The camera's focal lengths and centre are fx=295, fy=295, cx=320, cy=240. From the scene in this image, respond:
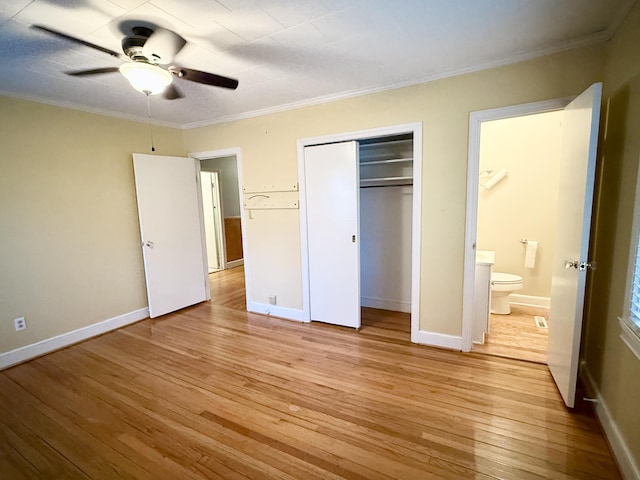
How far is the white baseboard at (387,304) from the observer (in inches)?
143

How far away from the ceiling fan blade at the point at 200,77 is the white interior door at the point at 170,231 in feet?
6.76

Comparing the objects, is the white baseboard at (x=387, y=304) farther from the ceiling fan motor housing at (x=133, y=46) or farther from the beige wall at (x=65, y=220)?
the ceiling fan motor housing at (x=133, y=46)

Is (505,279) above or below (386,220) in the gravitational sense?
below

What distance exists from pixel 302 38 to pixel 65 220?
2.92 meters

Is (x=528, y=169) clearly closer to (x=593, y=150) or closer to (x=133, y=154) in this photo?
(x=593, y=150)

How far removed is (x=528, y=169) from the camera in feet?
11.5

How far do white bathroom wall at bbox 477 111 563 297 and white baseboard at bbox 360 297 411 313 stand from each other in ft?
4.26

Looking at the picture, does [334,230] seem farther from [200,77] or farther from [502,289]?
[502,289]

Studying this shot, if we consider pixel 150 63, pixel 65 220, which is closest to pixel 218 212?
pixel 65 220

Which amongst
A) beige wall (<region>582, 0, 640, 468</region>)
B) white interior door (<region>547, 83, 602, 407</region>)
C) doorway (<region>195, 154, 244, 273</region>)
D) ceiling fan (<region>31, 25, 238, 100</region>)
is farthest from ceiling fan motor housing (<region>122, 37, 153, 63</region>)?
doorway (<region>195, 154, 244, 273</region>)

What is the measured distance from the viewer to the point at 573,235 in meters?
1.86

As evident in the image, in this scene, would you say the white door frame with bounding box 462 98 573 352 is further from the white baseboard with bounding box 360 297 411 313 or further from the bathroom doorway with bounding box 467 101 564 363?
the white baseboard with bounding box 360 297 411 313

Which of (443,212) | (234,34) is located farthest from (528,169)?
(234,34)

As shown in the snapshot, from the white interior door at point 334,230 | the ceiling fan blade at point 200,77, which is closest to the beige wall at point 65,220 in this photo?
the ceiling fan blade at point 200,77
